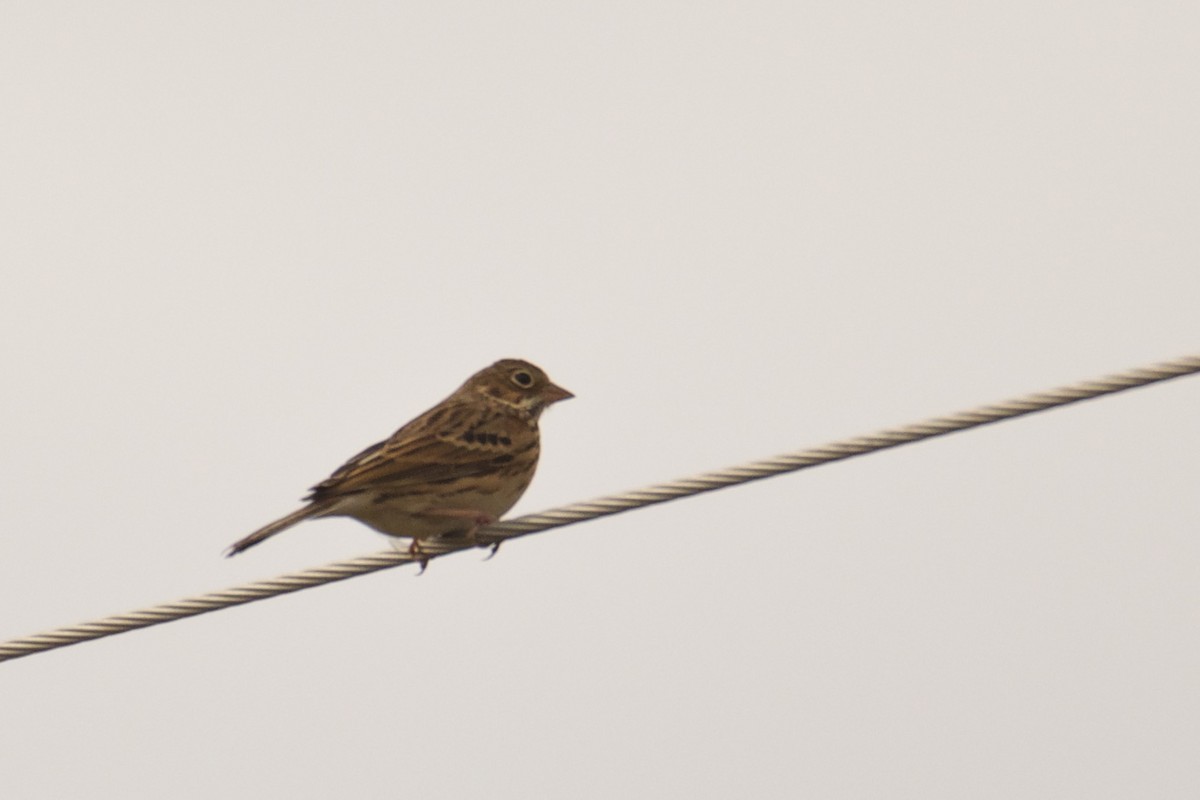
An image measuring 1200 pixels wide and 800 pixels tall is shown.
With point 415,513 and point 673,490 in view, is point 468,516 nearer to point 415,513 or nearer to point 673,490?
point 415,513

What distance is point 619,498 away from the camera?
9578 mm

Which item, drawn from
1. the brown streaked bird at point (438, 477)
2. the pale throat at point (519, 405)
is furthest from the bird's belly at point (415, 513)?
the pale throat at point (519, 405)

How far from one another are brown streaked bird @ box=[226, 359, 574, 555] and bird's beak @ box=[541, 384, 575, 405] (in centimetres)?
56

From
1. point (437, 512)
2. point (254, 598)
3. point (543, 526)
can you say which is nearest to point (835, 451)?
point (543, 526)

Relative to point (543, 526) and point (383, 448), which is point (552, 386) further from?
point (543, 526)

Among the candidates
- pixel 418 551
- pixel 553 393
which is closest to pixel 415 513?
pixel 418 551

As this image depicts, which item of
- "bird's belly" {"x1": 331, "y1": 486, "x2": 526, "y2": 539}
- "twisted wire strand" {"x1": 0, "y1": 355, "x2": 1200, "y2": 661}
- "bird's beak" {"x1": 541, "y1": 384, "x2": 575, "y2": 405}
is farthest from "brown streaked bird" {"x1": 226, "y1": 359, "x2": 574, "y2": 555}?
"twisted wire strand" {"x1": 0, "y1": 355, "x2": 1200, "y2": 661}

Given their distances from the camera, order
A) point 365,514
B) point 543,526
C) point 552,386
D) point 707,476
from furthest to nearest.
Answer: point 552,386 < point 365,514 < point 543,526 < point 707,476

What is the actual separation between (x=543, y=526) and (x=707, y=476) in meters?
1.13

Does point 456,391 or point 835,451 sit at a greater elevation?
point 456,391

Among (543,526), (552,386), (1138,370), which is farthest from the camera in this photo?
(552,386)

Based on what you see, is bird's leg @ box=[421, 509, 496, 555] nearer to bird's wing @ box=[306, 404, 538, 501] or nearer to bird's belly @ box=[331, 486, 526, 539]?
bird's belly @ box=[331, 486, 526, 539]

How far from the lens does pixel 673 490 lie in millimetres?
9578

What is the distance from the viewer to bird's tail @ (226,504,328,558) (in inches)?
419
